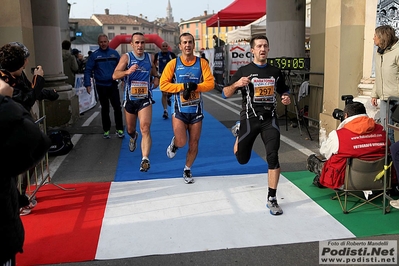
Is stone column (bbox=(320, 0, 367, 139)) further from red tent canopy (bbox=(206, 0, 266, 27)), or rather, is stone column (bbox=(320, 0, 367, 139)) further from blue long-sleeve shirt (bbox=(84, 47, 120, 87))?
red tent canopy (bbox=(206, 0, 266, 27))

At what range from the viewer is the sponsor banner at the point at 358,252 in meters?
3.73

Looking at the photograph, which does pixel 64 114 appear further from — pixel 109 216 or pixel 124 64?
pixel 109 216

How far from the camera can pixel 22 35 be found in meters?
7.42

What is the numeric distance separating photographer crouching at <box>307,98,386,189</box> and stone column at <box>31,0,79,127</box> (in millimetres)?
7686

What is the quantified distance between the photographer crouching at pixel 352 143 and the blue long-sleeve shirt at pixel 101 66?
17.8ft

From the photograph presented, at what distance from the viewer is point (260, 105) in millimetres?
5039

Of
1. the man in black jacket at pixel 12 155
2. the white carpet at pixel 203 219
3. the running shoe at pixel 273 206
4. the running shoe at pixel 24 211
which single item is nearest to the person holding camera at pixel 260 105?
the running shoe at pixel 273 206

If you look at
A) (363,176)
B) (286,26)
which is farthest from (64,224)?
(286,26)

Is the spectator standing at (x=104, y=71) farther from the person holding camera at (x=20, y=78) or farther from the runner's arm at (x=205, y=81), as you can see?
the person holding camera at (x=20, y=78)

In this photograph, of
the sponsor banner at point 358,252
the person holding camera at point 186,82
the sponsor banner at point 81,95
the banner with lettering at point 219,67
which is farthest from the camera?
the banner with lettering at point 219,67

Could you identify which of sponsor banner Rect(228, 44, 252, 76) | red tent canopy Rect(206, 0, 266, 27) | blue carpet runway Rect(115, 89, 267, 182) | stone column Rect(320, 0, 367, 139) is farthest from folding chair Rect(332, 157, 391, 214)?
red tent canopy Rect(206, 0, 266, 27)

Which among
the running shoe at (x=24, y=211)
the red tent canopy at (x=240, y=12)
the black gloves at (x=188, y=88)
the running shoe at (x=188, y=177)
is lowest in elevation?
the running shoe at (x=24, y=211)

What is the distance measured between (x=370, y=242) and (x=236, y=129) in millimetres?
1955

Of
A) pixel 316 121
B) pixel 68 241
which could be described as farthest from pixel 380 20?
pixel 68 241
